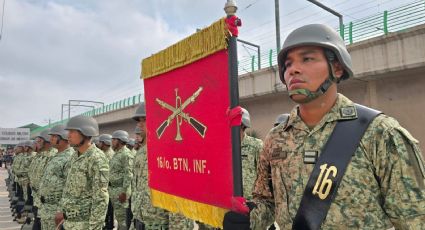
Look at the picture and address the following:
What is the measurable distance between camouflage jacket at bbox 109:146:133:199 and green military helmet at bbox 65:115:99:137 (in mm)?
2707

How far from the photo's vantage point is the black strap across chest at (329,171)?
1.40 meters

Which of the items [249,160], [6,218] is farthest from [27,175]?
[249,160]

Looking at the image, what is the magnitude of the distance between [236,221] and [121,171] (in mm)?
5774

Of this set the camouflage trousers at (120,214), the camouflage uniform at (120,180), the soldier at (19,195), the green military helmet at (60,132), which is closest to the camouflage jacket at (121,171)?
the camouflage uniform at (120,180)

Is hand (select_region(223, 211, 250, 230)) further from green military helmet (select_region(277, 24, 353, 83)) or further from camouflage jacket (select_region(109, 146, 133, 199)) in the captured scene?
camouflage jacket (select_region(109, 146, 133, 199))

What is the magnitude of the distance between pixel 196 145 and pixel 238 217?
56 centimetres

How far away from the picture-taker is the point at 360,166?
1.38m

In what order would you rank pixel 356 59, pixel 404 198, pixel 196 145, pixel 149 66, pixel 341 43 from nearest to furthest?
pixel 404 198 < pixel 341 43 < pixel 196 145 < pixel 149 66 < pixel 356 59

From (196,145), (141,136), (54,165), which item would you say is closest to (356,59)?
(141,136)

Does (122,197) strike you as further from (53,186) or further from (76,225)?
(76,225)

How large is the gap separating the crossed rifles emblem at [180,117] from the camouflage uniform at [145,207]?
1258 mm

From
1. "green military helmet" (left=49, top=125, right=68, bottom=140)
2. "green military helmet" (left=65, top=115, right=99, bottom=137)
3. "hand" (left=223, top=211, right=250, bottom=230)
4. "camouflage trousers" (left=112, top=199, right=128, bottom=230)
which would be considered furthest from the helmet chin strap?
"camouflage trousers" (left=112, top=199, right=128, bottom=230)

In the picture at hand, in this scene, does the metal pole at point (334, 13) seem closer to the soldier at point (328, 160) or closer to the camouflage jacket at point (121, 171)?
the camouflage jacket at point (121, 171)

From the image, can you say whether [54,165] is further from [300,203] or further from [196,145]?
Result: [300,203]
